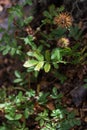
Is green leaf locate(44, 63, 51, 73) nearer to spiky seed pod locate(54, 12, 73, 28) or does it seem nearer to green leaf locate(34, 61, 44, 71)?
green leaf locate(34, 61, 44, 71)

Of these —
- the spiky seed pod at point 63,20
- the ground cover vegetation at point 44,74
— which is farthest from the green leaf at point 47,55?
the spiky seed pod at point 63,20

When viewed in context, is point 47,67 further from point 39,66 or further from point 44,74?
point 44,74

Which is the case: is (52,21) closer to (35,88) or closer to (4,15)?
(35,88)

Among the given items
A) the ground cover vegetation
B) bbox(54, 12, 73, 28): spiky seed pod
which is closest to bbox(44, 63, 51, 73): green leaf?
the ground cover vegetation

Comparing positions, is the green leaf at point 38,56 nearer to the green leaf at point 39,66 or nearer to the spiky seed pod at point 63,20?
the green leaf at point 39,66

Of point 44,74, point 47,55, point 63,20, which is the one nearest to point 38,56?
point 47,55

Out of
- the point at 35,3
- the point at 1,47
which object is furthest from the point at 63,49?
the point at 35,3

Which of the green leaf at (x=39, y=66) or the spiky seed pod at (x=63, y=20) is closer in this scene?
the green leaf at (x=39, y=66)

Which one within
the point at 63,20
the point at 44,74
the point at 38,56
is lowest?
the point at 44,74
